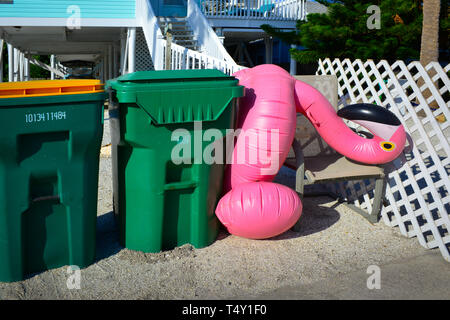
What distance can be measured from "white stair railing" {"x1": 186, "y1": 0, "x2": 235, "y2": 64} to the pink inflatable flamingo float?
7371 millimetres

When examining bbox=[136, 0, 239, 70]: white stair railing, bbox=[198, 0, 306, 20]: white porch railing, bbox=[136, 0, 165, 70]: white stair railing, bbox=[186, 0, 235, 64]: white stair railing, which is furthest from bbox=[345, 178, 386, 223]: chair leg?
bbox=[198, 0, 306, 20]: white porch railing

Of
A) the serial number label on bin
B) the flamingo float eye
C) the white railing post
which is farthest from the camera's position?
the white railing post

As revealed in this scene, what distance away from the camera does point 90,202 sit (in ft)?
9.81

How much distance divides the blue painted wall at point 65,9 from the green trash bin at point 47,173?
916 cm

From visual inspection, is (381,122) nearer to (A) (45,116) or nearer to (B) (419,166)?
(B) (419,166)

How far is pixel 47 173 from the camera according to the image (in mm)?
2799

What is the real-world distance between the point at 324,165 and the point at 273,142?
0.88 metres

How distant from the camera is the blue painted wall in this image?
35.2 feet

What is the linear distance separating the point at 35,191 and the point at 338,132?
2.58m

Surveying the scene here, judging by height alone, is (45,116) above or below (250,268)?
above

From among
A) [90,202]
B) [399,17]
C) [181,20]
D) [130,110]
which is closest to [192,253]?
[90,202]

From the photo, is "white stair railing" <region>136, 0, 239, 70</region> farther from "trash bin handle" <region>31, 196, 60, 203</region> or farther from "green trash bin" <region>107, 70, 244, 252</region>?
"trash bin handle" <region>31, 196, 60, 203</region>

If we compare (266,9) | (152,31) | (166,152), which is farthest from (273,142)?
(266,9)

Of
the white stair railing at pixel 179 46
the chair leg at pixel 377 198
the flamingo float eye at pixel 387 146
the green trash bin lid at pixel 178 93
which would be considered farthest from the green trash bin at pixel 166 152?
the white stair railing at pixel 179 46
